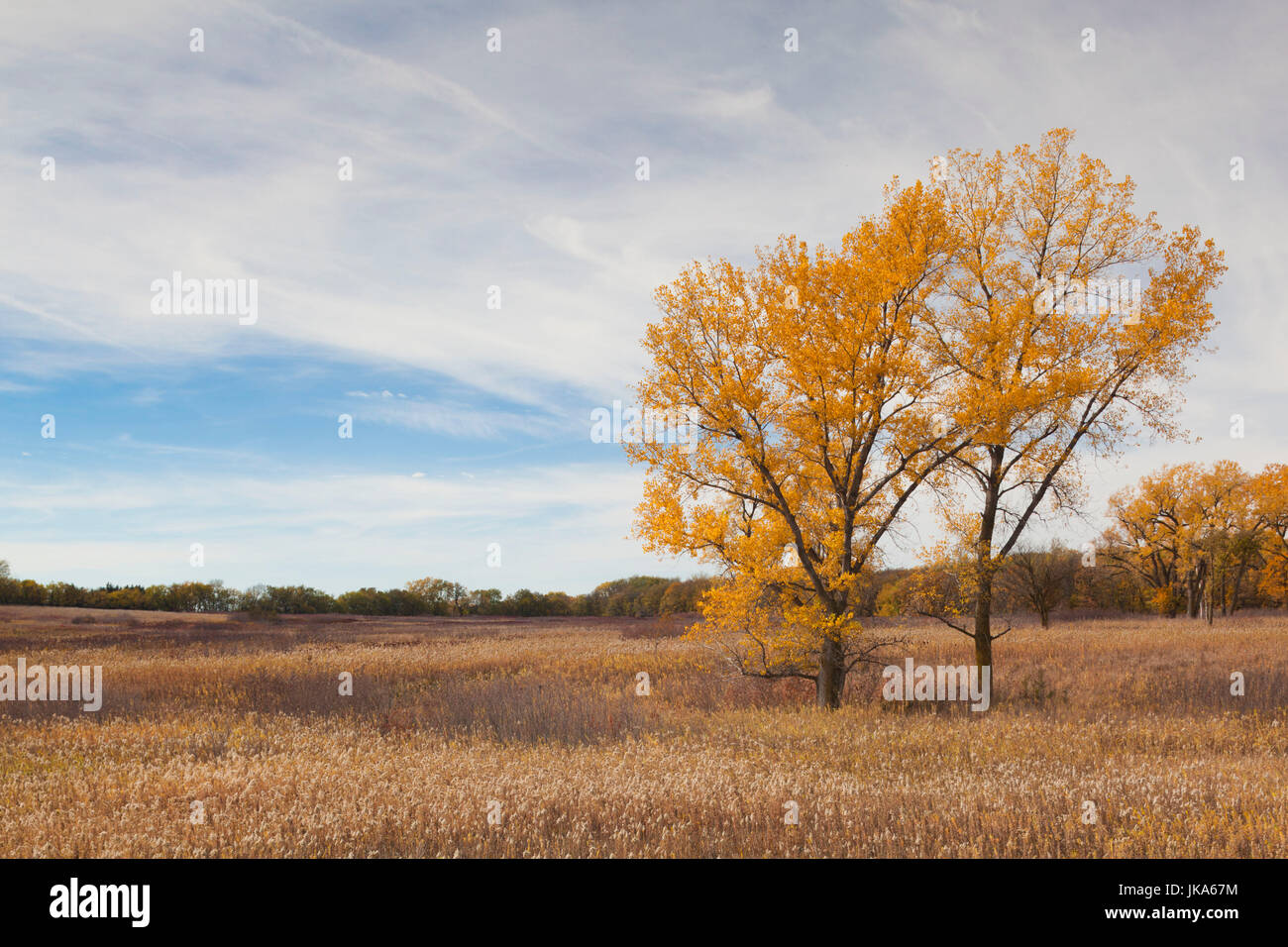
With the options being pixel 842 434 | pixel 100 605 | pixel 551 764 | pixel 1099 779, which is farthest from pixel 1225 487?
pixel 100 605

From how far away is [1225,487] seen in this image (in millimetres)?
53938

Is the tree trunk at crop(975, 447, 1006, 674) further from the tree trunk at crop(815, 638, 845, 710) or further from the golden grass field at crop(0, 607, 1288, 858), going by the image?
the tree trunk at crop(815, 638, 845, 710)

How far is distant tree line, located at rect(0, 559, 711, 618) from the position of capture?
7222 centimetres

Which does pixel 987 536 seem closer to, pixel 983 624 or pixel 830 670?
pixel 983 624

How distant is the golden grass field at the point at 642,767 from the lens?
6.56 meters

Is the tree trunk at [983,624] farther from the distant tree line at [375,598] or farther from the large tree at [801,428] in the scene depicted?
the distant tree line at [375,598]

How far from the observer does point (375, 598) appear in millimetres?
86500

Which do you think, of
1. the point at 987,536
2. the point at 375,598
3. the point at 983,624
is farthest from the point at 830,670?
the point at 375,598

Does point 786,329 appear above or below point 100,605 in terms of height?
above

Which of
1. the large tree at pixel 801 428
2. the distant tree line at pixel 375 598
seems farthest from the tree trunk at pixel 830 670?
the distant tree line at pixel 375 598

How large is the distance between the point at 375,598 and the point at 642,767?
83.9 metres

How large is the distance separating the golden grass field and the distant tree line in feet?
130

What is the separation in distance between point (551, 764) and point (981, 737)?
23.6ft
